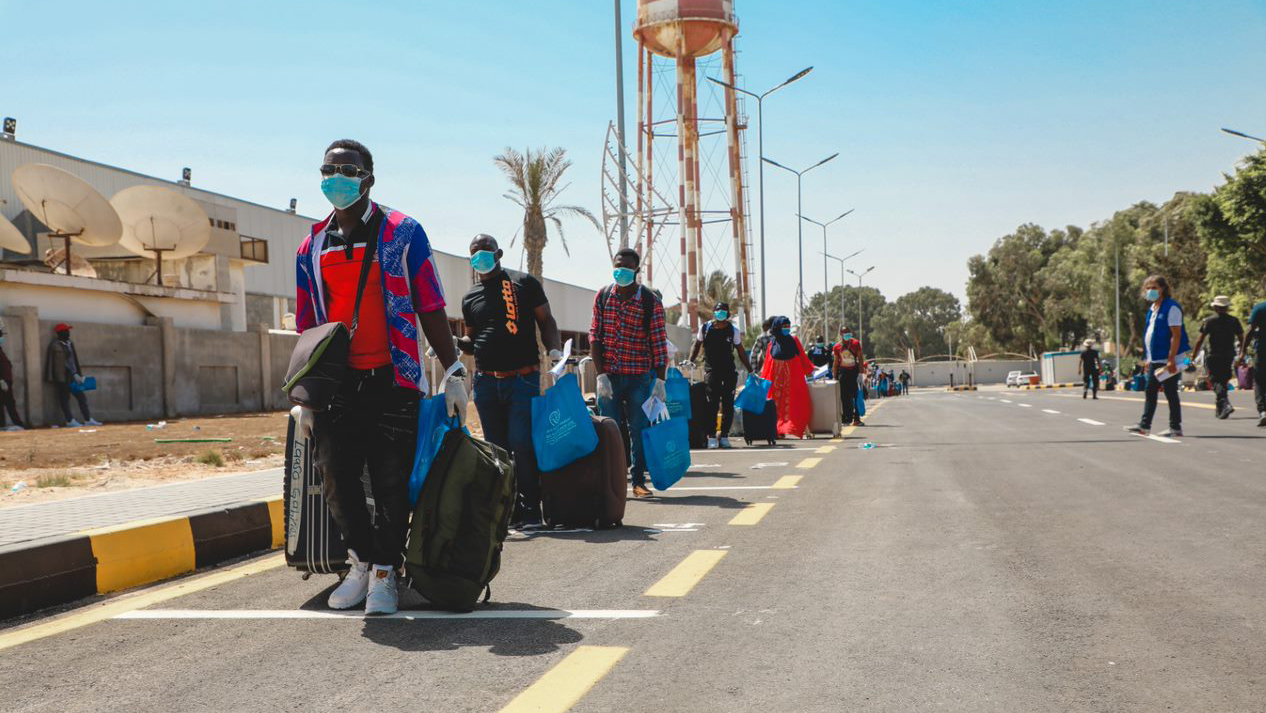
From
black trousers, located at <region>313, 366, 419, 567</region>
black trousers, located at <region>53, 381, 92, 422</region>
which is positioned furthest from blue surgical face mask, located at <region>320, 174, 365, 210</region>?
black trousers, located at <region>53, 381, 92, 422</region>

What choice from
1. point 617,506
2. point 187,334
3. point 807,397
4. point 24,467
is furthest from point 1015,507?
point 187,334

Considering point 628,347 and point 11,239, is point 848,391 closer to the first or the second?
point 628,347

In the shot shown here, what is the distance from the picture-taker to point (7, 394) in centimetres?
1672

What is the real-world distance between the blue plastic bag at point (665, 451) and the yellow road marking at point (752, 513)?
0.81m

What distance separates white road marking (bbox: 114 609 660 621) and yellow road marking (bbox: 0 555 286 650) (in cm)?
15

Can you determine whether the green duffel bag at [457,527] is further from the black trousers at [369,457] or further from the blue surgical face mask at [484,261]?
the blue surgical face mask at [484,261]

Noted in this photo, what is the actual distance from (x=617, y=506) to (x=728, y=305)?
5.84m

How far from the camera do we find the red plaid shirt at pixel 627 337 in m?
8.14

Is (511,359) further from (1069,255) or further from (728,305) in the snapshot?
(1069,255)

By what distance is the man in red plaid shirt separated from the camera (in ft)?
26.7

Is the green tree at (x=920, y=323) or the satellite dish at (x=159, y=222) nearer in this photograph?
the satellite dish at (x=159, y=222)

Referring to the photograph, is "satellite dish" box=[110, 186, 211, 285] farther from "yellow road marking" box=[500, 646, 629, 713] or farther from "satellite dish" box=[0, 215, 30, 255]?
"yellow road marking" box=[500, 646, 629, 713]

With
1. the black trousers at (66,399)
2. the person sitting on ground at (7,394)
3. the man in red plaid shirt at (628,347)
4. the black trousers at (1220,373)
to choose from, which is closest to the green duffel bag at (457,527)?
the man in red plaid shirt at (628,347)

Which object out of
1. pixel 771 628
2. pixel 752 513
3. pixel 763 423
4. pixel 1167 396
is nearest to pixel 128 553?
pixel 771 628
